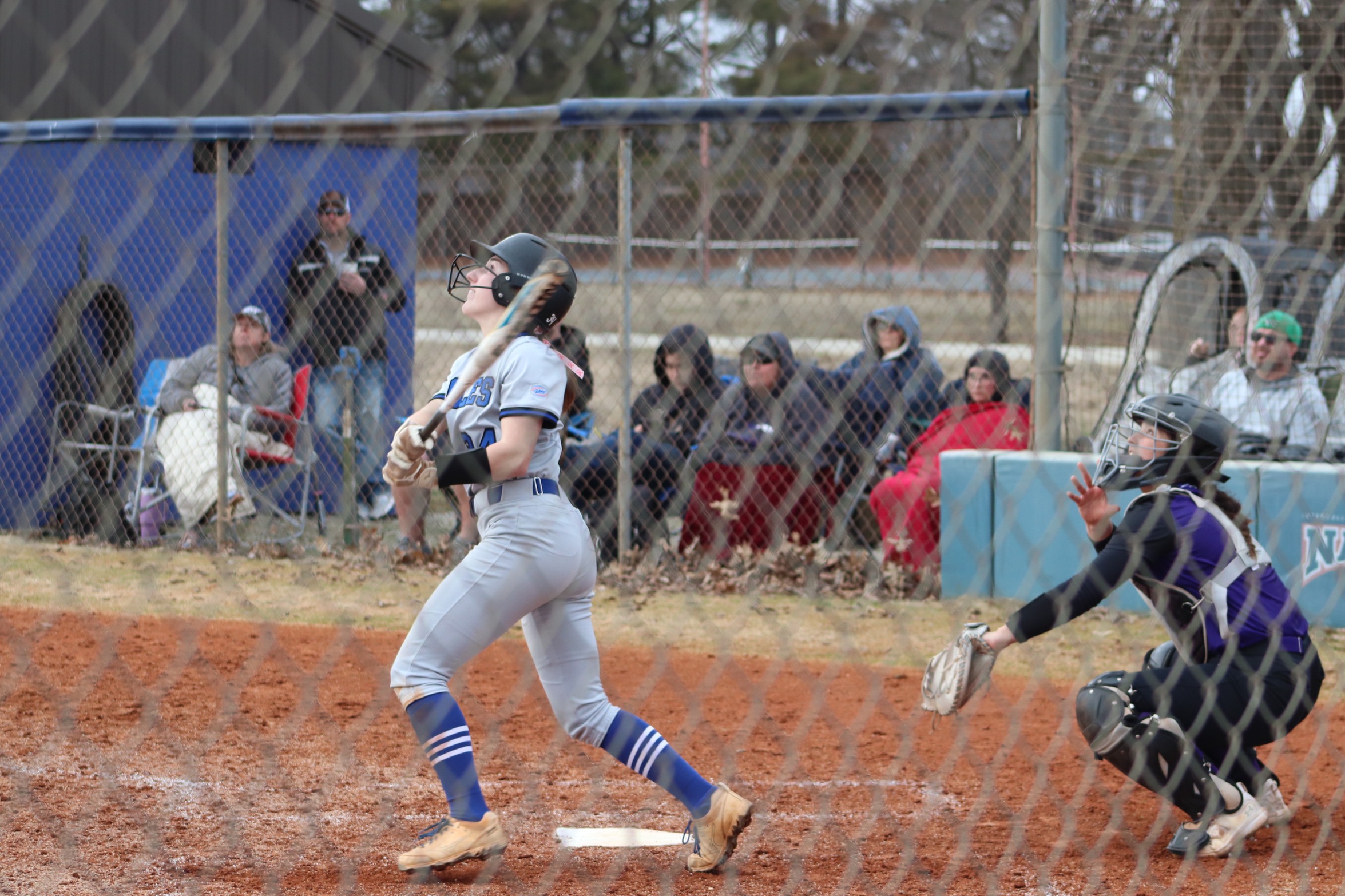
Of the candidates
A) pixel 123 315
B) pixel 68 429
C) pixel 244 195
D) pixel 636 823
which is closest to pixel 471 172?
pixel 244 195

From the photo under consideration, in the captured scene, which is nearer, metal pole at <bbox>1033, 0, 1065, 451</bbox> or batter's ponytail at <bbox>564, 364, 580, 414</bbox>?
batter's ponytail at <bbox>564, 364, 580, 414</bbox>

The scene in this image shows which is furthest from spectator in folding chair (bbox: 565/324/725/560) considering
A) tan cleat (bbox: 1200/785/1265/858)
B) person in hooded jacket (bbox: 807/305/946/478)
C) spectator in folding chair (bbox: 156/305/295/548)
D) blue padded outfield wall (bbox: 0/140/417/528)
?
tan cleat (bbox: 1200/785/1265/858)

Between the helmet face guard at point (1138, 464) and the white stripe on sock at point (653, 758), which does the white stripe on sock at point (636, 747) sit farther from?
the helmet face guard at point (1138, 464)

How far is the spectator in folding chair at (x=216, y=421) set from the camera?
7324 millimetres

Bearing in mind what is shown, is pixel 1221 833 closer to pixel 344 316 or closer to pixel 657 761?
pixel 657 761

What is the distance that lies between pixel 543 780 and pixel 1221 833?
6.21 feet

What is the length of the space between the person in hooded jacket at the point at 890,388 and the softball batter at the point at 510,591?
4.03 meters

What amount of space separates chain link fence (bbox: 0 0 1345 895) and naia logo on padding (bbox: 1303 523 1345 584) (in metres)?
0.02

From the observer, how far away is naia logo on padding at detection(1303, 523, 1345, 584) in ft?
19.6

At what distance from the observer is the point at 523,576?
10.5 feet

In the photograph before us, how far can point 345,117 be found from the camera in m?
6.36

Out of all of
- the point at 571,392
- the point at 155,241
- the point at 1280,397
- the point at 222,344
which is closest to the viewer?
the point at 571,392

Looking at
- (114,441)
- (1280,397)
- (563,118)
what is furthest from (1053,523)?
(114,441)

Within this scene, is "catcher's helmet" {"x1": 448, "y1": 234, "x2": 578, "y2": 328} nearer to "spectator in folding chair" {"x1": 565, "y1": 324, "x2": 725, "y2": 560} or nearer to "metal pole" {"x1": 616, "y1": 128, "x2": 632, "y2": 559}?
"metal pole" {"x1": 616, "y1": 128, "x2": 632, "y2": 559}
